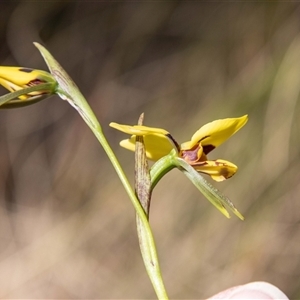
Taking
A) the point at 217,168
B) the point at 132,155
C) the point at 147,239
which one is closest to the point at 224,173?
the point at 217,168

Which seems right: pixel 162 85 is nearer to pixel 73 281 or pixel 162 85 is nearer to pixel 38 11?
pixel 38 11

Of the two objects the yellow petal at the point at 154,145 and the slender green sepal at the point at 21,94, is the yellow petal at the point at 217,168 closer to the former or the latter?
the yellow petal at the point at 154,145

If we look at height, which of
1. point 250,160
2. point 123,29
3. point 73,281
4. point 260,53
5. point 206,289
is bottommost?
point 206,289

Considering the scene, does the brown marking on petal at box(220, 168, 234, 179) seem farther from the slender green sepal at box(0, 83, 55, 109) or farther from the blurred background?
the blurred background

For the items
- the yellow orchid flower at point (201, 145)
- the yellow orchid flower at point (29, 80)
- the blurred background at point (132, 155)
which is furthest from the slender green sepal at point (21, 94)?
the blurred background at point (132, 155)

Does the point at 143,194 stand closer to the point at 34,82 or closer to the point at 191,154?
the point at 191,154

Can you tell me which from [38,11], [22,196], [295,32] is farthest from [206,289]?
[38,11]

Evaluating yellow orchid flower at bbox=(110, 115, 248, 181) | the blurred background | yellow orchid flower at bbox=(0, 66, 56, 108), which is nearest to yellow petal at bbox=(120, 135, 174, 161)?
yellow orchid flower at bbox=(110, 115, 248, 181)
